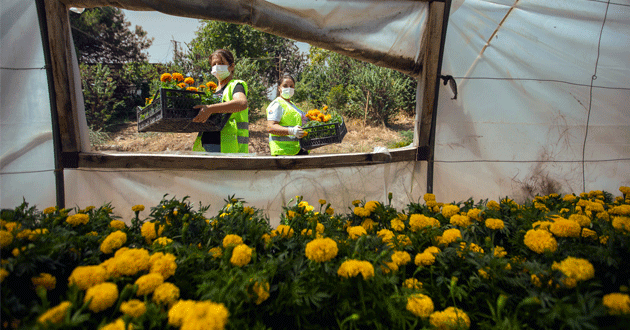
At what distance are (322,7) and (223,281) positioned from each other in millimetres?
1923

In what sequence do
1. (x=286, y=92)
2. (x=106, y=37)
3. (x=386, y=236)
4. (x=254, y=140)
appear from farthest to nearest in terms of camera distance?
(x=106, y=37) < (x=254, y=140) < (x=286, y=92) < (x=386, y=236)

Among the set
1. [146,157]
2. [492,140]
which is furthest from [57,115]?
[492,140]

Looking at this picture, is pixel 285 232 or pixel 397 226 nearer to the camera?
pixel 285 232

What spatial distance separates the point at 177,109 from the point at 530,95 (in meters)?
2.81

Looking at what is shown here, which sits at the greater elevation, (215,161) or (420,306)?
(215,161)

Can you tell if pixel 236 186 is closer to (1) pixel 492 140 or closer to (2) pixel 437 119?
(2) pixel 437 119

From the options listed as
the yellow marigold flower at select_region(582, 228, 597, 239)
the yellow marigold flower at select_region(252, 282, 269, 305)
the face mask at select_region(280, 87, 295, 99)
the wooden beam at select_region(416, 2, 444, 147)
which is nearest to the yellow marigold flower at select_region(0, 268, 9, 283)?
the yellow marigold flower at select_region(252, 282, 269, 305)

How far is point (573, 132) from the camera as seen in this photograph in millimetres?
2441

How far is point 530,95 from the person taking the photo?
237 cm

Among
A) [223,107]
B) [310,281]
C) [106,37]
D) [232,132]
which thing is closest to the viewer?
[310,281]

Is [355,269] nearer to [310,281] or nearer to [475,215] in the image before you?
[310,281]

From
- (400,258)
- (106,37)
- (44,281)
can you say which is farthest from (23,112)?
(106,37)

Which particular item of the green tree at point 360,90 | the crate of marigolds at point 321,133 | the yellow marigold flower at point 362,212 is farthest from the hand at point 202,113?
the green tree at point 360,90

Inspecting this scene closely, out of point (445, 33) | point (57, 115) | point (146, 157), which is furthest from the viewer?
point (445, 33)
